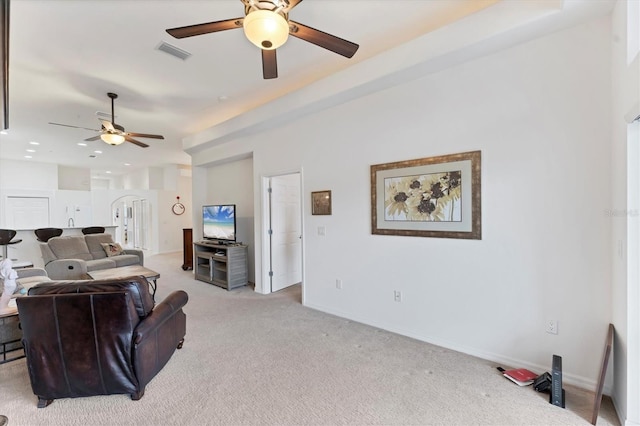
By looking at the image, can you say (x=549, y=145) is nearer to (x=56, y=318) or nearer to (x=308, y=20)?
(x=308, y=20)

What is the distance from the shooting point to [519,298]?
2518 millimetres

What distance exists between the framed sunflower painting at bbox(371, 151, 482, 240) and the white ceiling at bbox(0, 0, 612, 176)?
1.19 metres

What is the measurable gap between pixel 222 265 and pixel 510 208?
4.84 meters

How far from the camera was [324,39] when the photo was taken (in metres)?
2.07

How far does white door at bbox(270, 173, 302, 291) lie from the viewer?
5062 millimetres

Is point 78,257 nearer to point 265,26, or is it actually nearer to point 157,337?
point 157,337

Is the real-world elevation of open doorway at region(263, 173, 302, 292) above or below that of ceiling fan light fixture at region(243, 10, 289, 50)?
below

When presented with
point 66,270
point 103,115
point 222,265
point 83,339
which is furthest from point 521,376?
point 103,115

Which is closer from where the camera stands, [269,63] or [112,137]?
[269,63]

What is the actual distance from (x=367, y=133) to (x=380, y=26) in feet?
3.61

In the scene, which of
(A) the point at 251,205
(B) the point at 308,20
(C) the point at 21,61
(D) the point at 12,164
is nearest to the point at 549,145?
(B) the point at 308,20

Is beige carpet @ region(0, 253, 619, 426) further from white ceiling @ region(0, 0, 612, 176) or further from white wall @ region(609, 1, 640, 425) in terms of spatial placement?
white ceiling @ region(0, 0, 612, 176)

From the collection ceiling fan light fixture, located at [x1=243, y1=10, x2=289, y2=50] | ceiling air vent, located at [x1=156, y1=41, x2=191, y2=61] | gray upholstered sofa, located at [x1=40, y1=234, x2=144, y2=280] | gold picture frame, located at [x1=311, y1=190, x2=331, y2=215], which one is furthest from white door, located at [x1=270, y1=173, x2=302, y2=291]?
ceiling fan light fixture, located at [x1=243, y1=10, x2=289, y2=50]

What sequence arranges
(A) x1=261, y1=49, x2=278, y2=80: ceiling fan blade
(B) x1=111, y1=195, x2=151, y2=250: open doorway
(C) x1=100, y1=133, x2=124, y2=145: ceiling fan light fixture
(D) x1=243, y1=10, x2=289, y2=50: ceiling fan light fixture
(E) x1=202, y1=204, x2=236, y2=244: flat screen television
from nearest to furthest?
(D) x1=243, y1=10, x2=289, y2=50: ceiling fan light fixture
(A) x1=261, y1=49, x2=278, y2=80: ceiling fan blade
(C) x1=100, y1=133, x2=124, y2=145: ceiling fan light fixture
(E) x1=202, y1=204, x2=236, y2=244: flat screen television
(B) x1=111, y1=195, x2=151, y2=250: open doorway
